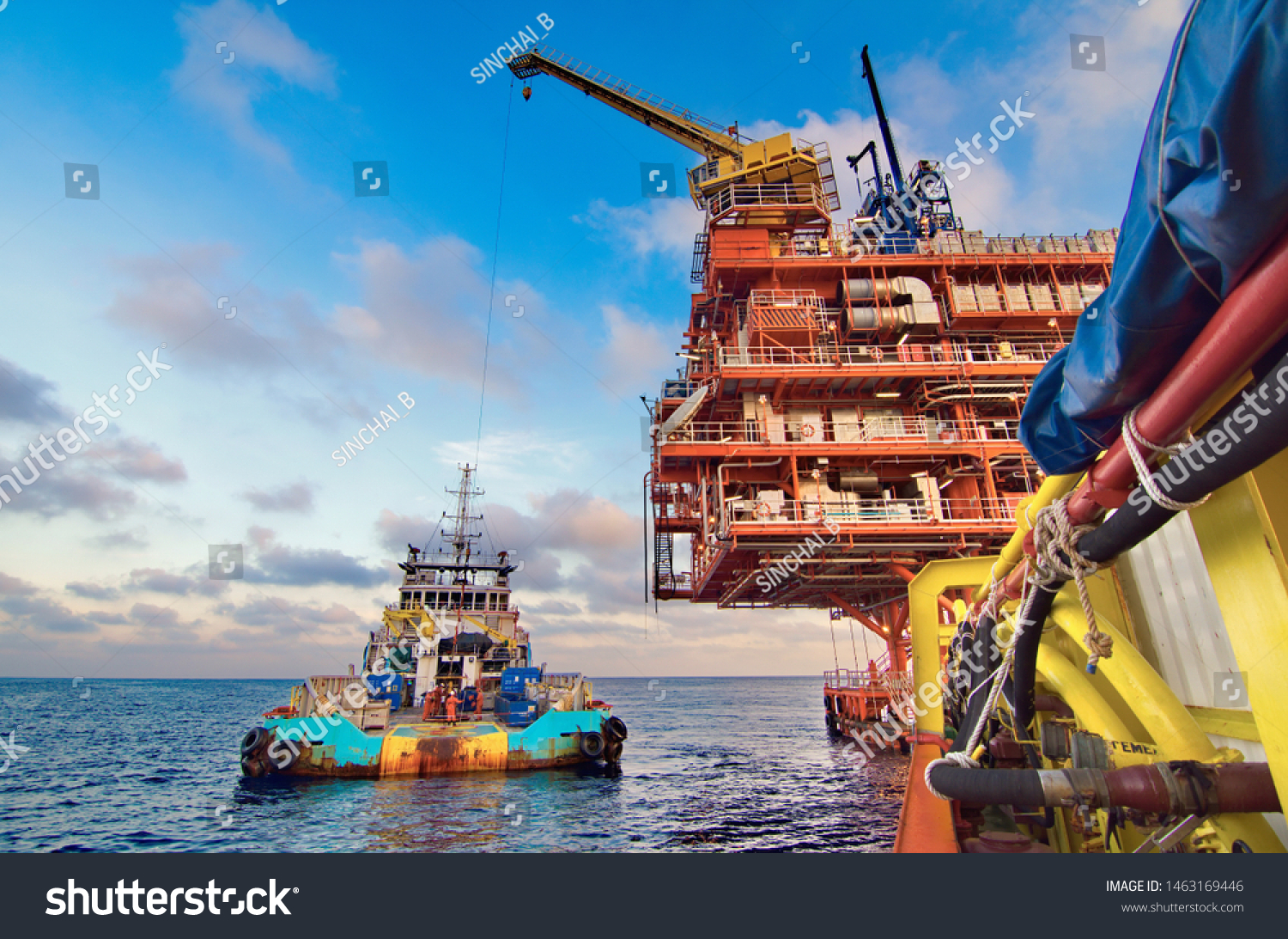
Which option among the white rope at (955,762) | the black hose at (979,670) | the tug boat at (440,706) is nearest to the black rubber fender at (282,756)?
the tug boat at (440,706)

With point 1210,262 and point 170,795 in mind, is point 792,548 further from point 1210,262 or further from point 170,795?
point 170,795

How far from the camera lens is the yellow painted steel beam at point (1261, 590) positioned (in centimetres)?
250

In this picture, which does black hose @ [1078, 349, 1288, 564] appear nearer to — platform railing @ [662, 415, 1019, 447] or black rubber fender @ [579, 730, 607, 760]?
platform railing @ [662, 415, 1019, 447]

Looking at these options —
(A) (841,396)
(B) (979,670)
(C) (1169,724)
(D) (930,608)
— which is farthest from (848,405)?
(C) (1169,724)

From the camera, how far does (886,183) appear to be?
42.3 metres

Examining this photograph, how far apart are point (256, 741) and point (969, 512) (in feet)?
94.7

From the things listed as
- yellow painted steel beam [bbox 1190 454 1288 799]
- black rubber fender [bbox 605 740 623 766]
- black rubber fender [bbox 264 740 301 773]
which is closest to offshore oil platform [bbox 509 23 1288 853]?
yellow painted steel beam [bbox 1190 454 1288 799]

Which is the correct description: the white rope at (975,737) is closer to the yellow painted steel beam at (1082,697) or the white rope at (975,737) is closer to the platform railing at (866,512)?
the yellow painted steel beam at (1082,697)

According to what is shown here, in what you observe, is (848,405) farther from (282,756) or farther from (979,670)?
A: (282,756)

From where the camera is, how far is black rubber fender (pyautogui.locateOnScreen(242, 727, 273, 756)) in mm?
20812

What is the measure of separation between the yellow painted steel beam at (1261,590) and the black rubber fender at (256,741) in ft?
85.2

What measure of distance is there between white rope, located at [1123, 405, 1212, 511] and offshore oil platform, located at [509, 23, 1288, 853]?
0.06 feet

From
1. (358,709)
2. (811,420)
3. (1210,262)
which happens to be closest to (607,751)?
(358,709)

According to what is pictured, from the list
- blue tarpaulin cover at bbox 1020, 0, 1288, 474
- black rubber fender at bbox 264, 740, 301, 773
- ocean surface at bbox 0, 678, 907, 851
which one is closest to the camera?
blue tarpaulin cover at bbox 1020, 0, 1288, 474
